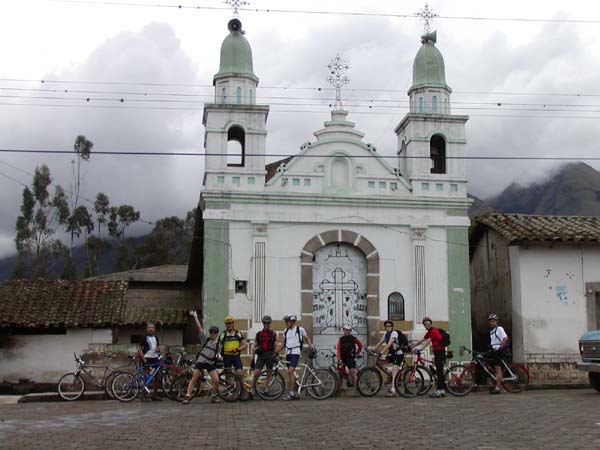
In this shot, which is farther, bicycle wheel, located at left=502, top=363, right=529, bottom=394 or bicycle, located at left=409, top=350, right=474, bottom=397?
bicycle wheel, located at left=502, top=363, right=529, bottom=394

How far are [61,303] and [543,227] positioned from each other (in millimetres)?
14432

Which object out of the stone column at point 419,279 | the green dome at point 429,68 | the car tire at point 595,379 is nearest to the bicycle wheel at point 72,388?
the stone column at point 419,279

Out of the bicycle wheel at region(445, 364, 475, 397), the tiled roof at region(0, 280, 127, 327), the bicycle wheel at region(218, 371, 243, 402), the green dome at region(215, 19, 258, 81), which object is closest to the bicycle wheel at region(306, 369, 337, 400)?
the bicycle wheel at region(218, 371, 243, 402)

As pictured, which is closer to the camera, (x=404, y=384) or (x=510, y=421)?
(x=510, y=421)

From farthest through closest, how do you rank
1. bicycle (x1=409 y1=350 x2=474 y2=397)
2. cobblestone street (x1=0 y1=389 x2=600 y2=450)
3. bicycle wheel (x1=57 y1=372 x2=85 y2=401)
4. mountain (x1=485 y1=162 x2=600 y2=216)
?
mountain (x1=485 y1=162 x2=600 y2=216), bicycle wheel (x1=57 y1=372 x2=85 y2=401), bicycle (x1=409 y1=350 x2=474 y2=397), cobblestone street (x1=0 y1=389 x2=600 y2=450)

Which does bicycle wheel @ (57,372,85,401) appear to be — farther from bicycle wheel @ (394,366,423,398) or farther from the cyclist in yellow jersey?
bicycle wheel @ (394,366,423,398)

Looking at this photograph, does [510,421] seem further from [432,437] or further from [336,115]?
[336,115]

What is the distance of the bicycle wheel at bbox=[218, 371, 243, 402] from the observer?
51.5ft

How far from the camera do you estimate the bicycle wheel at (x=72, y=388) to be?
16797 millimetres

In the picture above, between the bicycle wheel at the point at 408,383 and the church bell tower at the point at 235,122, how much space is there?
7185 mm

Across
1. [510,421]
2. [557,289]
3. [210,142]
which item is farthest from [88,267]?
[510,421]

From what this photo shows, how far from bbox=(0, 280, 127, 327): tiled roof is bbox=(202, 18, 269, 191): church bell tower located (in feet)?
17.4

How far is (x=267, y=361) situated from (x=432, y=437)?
265 inches

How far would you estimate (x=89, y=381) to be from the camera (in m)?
19.1
